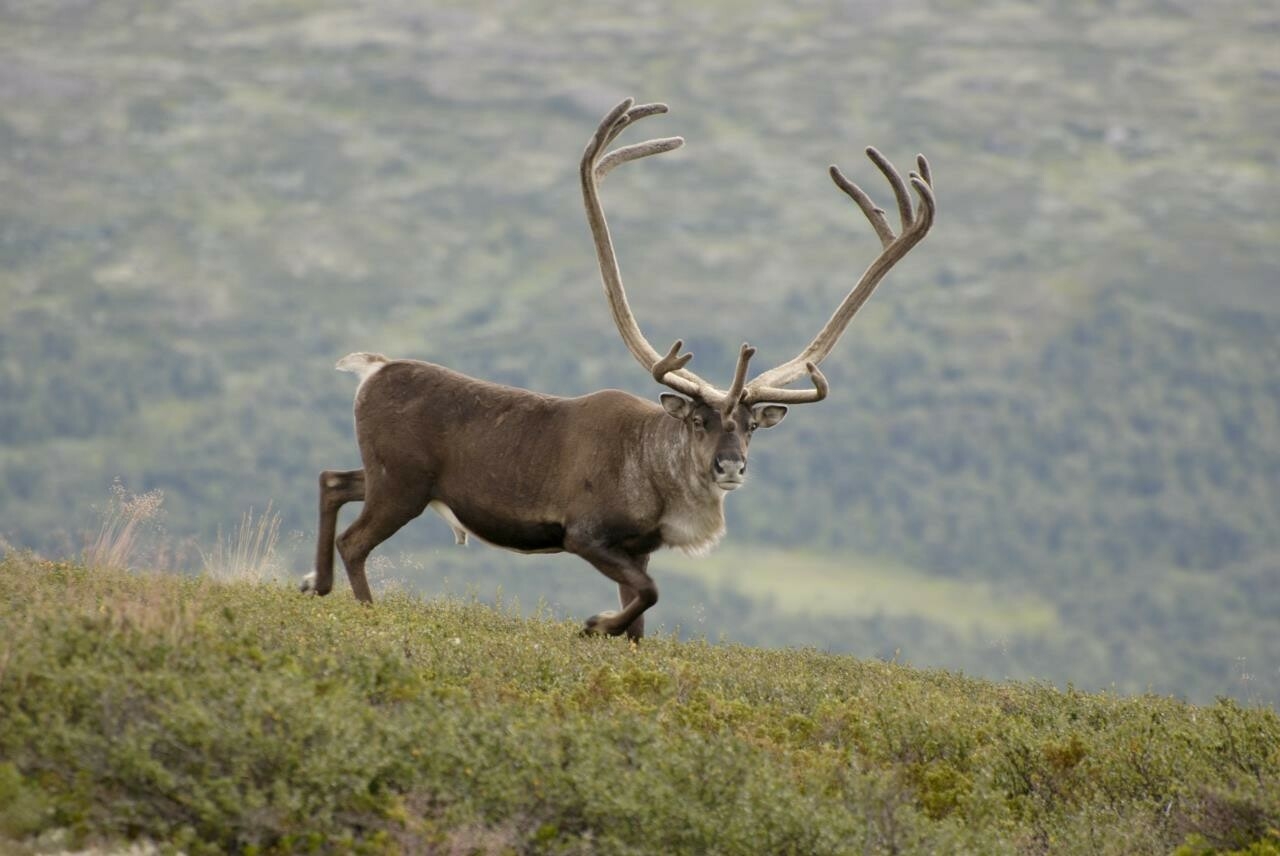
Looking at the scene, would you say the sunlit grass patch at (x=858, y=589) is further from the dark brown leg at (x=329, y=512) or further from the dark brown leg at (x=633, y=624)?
the dark brown leg at (x=633, y=624)

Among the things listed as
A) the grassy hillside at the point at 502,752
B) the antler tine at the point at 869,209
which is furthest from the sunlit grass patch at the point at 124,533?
the antler tine at the point at 869,209

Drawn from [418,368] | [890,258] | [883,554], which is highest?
[890,258]

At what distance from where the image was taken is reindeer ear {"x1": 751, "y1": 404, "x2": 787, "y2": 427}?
12.8 meters

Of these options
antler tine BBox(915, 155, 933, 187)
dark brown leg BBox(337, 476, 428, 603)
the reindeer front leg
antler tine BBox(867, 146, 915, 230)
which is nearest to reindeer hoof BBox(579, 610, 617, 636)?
the reindeer front leg

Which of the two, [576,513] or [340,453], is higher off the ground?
[576,513]

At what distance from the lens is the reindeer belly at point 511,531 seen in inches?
508

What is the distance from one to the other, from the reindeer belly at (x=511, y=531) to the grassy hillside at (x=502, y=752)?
2284 millimetres

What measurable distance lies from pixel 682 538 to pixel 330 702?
565 cm

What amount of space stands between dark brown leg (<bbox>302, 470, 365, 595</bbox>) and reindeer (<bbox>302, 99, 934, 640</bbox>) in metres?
0.01

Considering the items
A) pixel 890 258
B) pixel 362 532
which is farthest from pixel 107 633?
pixel 890 258

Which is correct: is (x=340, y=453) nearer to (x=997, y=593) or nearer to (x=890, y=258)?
(x=997, y=593)

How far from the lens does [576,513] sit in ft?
41.5

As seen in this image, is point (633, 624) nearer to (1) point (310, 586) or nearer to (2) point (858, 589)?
(1) point (310, 586)

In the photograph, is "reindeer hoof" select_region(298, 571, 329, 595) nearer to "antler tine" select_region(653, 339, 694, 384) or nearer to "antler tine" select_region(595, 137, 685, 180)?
"antler tine" select_region(653, 339, 694, 384)
